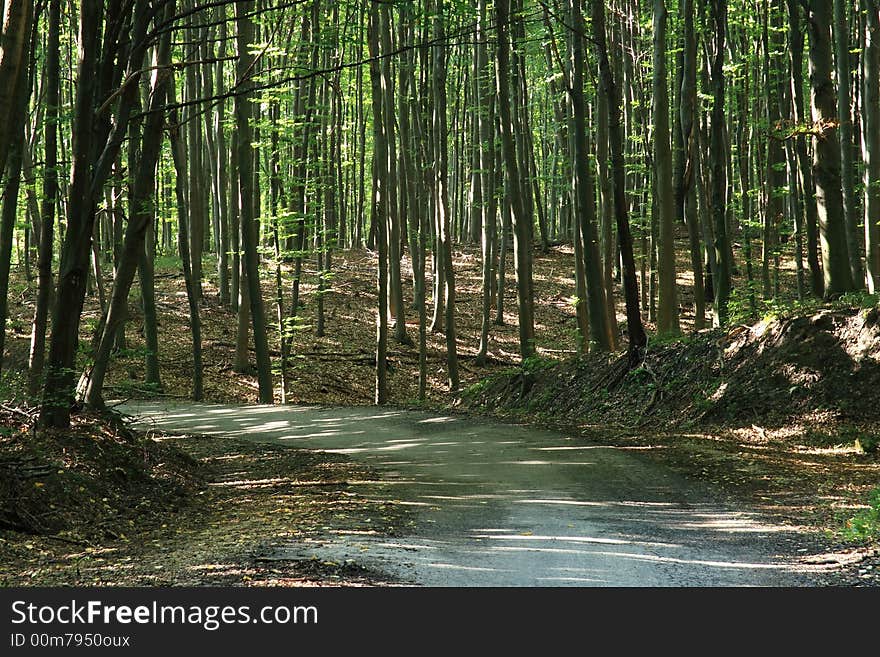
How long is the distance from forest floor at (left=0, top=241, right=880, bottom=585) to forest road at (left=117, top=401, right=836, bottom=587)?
1.22ft

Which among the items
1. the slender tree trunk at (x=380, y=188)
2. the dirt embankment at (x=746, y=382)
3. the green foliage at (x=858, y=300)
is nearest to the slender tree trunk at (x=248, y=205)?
the slender tree trunk at (x=380, y=188)

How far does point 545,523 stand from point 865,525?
98.7 inches

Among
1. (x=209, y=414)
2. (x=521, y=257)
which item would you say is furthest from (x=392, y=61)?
(x=209, y=414)

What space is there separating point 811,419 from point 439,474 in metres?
5.72

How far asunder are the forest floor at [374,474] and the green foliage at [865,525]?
11 centimetres

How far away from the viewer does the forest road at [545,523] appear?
5332mm

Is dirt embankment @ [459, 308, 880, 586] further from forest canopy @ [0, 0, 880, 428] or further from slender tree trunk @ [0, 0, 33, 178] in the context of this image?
slender tree trunk @ [0, 0, 33, 178]

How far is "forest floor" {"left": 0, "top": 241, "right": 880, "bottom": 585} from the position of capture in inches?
229

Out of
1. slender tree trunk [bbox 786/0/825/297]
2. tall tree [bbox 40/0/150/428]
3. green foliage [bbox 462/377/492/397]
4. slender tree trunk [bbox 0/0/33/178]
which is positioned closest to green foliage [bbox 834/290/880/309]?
slender tree trunk [bbox 786/0/825/297]

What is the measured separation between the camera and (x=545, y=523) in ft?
23.0

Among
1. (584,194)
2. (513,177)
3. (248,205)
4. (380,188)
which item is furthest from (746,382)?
(248,205)

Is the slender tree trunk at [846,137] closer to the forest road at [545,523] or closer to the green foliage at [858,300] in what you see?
the green foliage at [858,300]

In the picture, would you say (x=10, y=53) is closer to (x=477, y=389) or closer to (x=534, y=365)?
(x=534, y=365)

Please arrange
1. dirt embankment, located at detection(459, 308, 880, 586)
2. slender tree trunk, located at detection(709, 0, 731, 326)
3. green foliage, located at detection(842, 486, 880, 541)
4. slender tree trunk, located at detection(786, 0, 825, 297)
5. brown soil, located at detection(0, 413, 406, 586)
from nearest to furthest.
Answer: brown soil, located at detection(0, 413, 406, 586) → green foliage, located at detection(842, 486, 880, 541) → dirt embankment, located at detection(459, 308, 880, 586) → slender tree trunk, located at detection(786, 0, 825, 297) → slender tree trunk, located at detection(709, 0, 731, 326)
